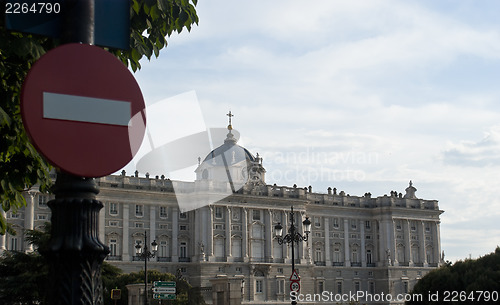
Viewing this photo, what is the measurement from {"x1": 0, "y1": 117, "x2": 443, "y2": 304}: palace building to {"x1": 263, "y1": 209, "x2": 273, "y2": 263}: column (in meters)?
0.13

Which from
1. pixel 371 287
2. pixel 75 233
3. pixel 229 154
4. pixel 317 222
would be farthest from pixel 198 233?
pixel 75 233

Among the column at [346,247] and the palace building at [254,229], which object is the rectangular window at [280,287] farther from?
the column at [346,247]

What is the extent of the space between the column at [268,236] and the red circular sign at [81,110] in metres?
76.5

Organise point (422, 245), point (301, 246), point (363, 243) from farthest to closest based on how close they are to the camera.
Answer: point (422, 245), point (363, 243), point (301, 246)

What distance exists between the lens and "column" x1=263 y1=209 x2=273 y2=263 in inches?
3123

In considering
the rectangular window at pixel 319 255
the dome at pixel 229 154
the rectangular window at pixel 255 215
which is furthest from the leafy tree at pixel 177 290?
the rectangular window at pixel 319 255

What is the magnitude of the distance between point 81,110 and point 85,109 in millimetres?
22

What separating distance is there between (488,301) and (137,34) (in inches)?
517

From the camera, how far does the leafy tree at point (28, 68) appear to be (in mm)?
8391

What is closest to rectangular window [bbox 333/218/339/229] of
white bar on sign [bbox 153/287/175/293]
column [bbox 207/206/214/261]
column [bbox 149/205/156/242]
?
column [bbox 207/206/214/261]

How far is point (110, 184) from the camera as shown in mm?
72375

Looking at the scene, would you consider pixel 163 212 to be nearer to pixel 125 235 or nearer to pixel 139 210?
pixel 139 210

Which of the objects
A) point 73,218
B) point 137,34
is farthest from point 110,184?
point 73,218

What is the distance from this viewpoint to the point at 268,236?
8031 cm
